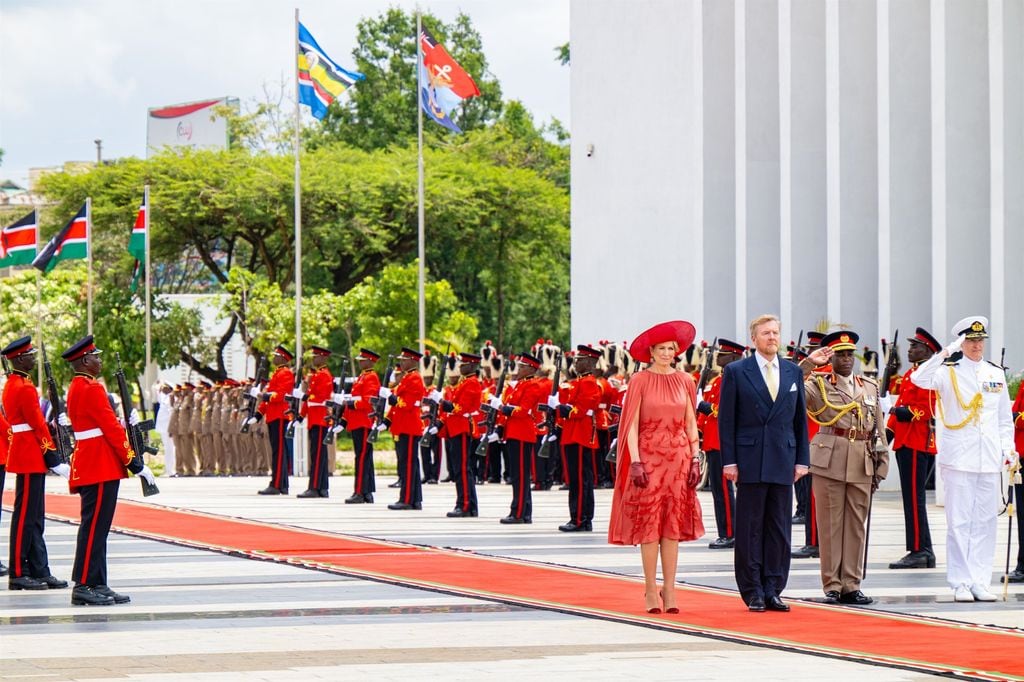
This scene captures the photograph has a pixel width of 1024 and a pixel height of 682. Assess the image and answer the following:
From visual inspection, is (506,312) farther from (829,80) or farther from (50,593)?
(50,593)

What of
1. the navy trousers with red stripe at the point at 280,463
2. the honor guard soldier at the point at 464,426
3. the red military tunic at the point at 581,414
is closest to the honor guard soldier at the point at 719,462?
the red military tunic at the point at 581,414

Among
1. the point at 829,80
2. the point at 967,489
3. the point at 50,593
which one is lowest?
the point at 50,593

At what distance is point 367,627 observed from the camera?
423 inches

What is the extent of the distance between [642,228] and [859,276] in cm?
629

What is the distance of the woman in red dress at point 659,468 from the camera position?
11.4m

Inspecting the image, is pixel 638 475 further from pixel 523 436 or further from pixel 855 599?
pixel 523 436

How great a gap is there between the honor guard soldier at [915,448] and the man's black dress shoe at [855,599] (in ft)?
9.27

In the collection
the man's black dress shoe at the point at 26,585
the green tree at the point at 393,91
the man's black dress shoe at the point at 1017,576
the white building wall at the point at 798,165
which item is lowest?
the man's black dress shoe at the point at 26,585

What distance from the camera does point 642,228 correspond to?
35312 millimetres

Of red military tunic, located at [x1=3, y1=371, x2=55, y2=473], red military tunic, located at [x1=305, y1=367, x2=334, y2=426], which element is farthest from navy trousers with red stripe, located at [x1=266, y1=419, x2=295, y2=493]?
red military tunic, located at [x1=3, y1=371, x2=55, y2=473]

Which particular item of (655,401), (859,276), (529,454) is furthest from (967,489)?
(859,276)

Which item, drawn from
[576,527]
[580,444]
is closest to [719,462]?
[580,444]

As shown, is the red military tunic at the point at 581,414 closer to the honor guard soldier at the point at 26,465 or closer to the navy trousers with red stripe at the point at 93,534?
the honor guard soldier at the point at 26,465

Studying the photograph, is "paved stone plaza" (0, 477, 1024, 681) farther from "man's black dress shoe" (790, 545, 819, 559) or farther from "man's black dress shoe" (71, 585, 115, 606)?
"man's black dress shoe" (790, 545, 819, 559)
